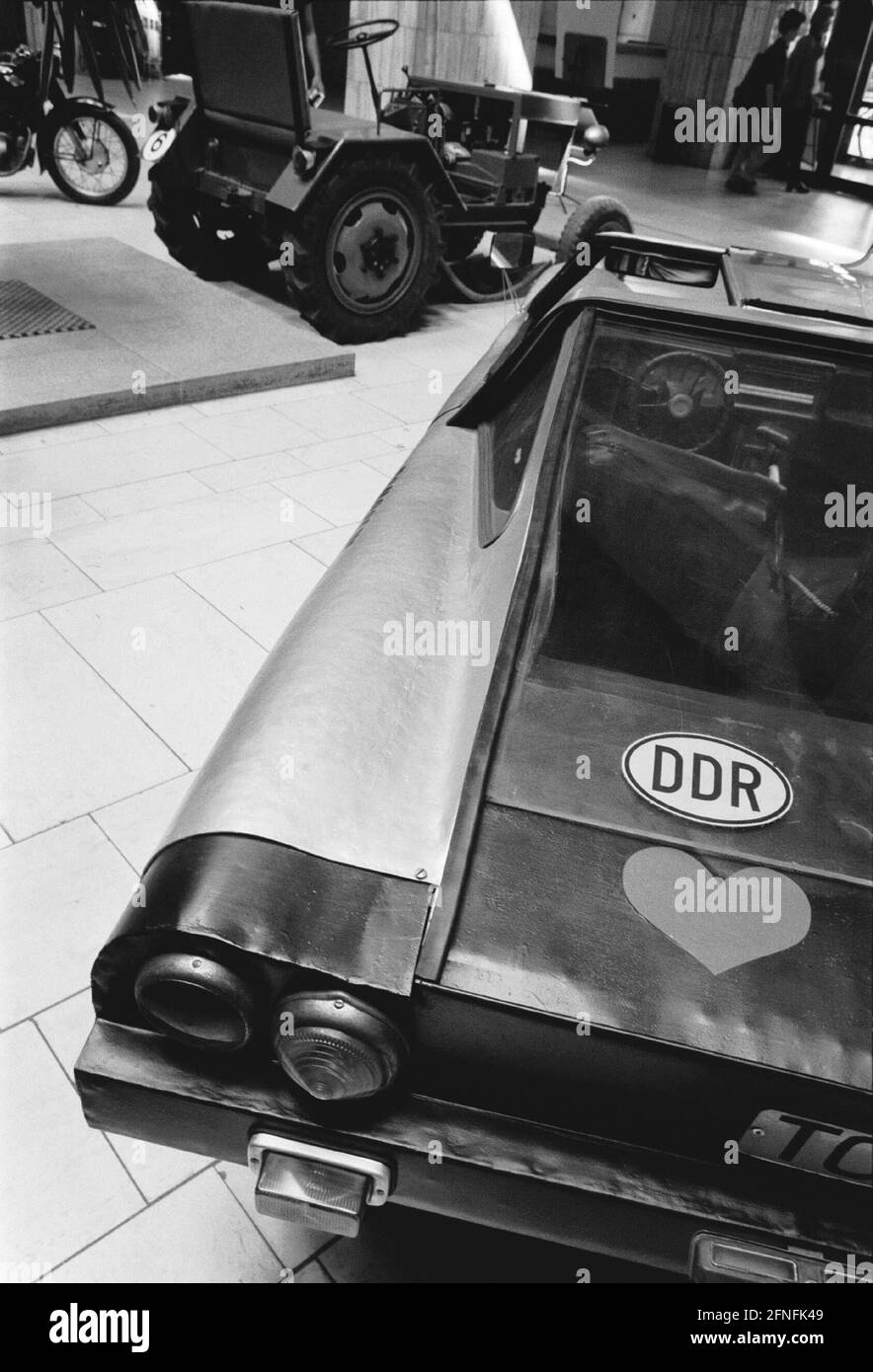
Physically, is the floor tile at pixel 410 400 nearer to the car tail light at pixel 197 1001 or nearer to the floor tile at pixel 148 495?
the floor tile at pixel 148 495

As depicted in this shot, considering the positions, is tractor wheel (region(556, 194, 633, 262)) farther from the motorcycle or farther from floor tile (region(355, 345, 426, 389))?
the motorcycle

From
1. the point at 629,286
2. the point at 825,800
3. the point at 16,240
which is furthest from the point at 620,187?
the point at 825,800

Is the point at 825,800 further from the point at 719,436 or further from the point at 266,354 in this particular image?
the point at 266,354

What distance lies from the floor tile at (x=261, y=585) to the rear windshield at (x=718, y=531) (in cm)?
140

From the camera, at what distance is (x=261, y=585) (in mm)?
3439

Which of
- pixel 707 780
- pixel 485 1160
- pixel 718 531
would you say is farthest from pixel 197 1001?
pixel 718 531

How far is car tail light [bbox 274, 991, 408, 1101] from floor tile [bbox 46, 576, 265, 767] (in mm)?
1476

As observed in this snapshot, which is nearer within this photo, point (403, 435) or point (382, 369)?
point (403, 435)

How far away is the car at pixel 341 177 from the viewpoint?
17.5 ft

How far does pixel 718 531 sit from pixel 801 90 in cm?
1284

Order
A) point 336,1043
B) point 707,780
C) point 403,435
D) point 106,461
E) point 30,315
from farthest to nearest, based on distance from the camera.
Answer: point 30,315, point 403,435, point 106,461, point 707,780, point 336,1043

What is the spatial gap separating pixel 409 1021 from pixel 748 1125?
1.46 ft

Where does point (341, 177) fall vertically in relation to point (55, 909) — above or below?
above

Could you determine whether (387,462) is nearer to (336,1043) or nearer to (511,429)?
(511,429)
